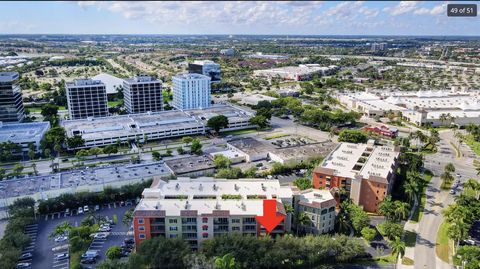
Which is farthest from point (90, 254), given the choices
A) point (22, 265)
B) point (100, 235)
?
point (22, 265)

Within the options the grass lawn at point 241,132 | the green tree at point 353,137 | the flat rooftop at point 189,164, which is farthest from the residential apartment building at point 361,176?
the grass lawn at point 241,132

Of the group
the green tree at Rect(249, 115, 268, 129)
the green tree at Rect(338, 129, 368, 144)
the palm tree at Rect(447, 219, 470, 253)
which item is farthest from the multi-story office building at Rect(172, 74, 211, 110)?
the palm tree at Rect(447, 219, 470, 253)

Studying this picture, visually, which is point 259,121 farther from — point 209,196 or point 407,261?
point 407,261

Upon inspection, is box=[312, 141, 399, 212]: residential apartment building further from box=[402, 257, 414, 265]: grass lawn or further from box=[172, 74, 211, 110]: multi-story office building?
box=[172, 74, 211, 110]: multi-story office building

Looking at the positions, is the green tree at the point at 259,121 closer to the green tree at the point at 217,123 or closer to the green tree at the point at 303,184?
the green tree at the point at 217,123

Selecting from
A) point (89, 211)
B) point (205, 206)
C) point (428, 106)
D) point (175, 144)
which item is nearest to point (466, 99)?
point (428, 106)

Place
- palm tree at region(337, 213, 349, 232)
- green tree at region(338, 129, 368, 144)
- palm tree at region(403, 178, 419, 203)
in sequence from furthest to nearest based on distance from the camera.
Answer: green tree at region(338, 129, 368, 144) → palm tree at region(403, 178, 419, 203) → palm tree at region(337, 213, 349, 232)
